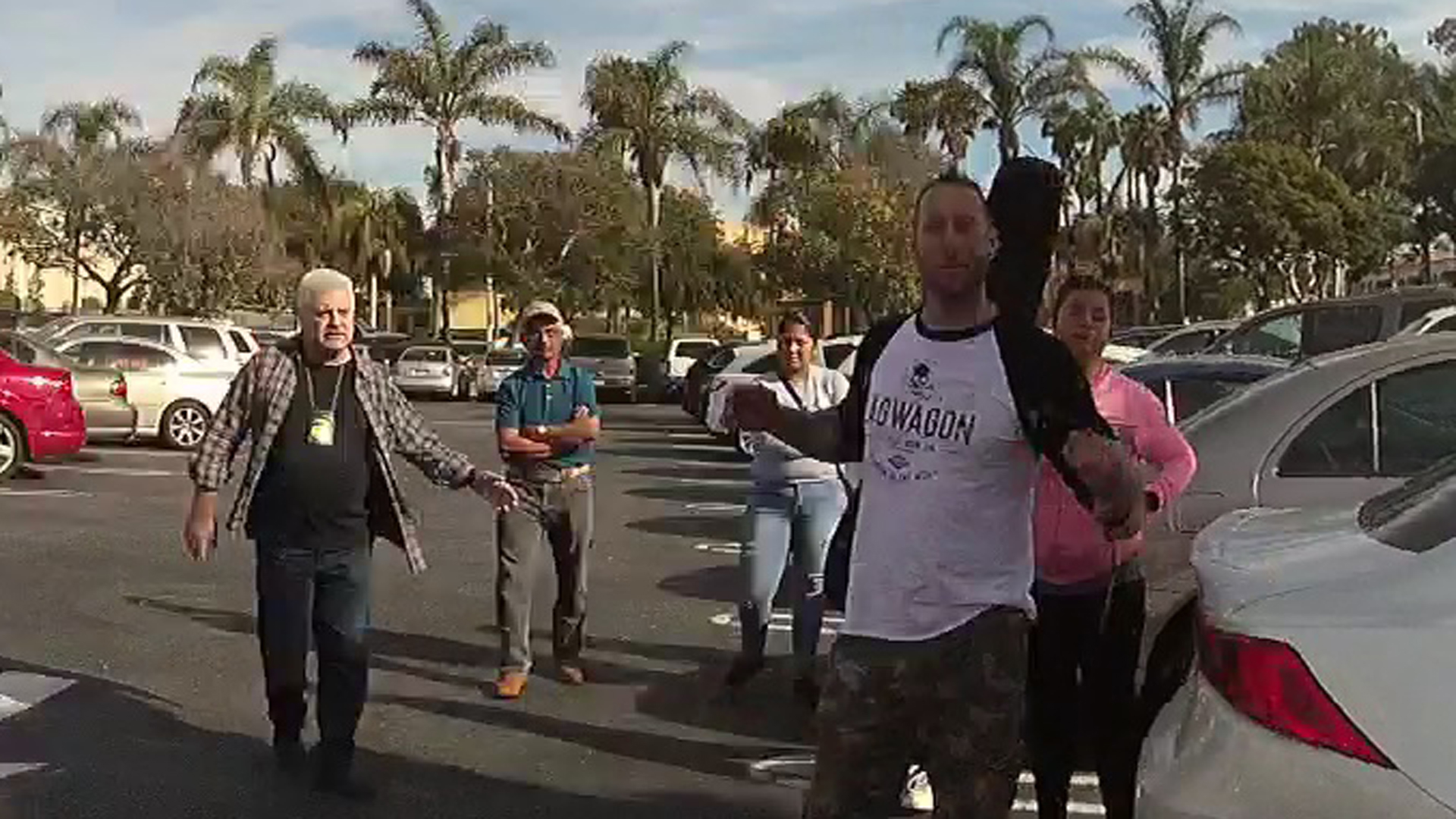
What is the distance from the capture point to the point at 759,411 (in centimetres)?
402

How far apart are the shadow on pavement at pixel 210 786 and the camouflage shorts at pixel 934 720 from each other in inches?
92.8

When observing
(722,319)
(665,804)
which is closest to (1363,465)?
(665,804)

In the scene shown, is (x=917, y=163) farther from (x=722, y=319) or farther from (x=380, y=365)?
(x=380, y=365)

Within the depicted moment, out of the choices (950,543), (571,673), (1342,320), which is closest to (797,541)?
(571,673)

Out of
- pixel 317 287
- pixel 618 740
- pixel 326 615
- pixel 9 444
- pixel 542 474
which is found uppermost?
pixel 317 287

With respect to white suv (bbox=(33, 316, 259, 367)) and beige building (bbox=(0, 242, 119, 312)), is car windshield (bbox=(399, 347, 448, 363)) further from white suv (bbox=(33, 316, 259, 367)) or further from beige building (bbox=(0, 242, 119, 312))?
white suv (bbox=(33, 316, 259, 367))

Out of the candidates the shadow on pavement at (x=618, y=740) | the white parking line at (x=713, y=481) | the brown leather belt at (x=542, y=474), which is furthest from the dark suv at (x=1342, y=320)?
the shadow on pavement at (x=618, y=740)

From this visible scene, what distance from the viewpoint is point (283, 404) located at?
20.1ft

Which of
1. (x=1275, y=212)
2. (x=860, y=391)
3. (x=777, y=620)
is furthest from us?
(x=1275, y=212)

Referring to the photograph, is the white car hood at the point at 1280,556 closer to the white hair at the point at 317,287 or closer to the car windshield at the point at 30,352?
the white hair at the point at 317,287

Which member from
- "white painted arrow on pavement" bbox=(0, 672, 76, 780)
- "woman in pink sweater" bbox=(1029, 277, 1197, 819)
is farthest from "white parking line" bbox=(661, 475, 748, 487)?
"woman in pink sweater" bbox=(1029, 277, 1197, 819)

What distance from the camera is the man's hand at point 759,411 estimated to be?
401 cm

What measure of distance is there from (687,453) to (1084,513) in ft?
59.2

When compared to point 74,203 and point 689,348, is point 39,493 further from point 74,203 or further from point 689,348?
point 74,203
